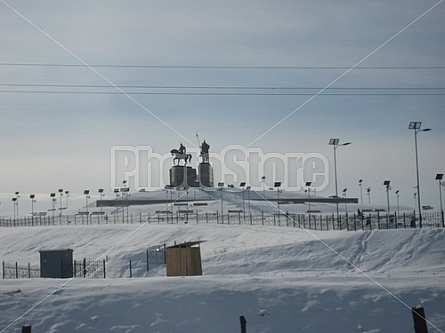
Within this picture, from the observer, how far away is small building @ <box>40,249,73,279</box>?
34.2 metres

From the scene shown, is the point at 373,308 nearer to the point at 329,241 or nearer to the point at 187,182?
the point at 329,241

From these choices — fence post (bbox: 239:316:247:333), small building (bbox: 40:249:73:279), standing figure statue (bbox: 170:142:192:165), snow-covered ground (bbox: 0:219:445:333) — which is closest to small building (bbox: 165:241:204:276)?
snow-covered ground (bbox: 0:219:445:333)

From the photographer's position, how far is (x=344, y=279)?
86.1ft

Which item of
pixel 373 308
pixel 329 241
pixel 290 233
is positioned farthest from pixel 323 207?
pixel 373 308

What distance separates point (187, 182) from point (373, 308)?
82284 mm

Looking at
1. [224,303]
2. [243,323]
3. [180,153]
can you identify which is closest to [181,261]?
[224,303]

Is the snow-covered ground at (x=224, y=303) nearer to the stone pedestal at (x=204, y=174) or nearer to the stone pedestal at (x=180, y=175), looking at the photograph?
the stone pedestal at (x=180, y=175)

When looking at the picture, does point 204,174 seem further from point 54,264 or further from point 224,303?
point 224,303

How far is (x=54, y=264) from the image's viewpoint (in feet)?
113

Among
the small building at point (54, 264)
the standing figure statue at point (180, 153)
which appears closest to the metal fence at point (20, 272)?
the small building at point (54, 264)

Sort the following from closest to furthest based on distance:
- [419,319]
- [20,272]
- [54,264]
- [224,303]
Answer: [419,319], [224,303], [54,264], [20,272]

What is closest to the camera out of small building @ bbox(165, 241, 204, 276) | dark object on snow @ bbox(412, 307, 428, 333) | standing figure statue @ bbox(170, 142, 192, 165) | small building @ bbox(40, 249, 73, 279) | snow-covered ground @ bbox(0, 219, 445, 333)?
dark object on snow @ bbox(412, 307, 428, 333)

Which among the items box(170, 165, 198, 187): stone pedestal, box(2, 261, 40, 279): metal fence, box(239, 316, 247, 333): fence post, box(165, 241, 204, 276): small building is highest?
box(170, 165, 198, 187): stone pedestal

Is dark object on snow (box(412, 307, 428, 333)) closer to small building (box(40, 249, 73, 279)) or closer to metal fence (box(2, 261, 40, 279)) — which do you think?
small building (box(40, 249, 73, 279))
